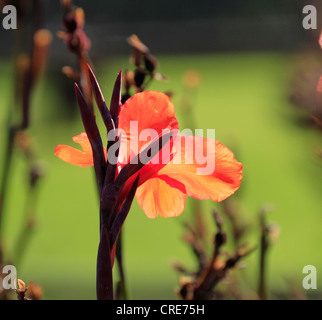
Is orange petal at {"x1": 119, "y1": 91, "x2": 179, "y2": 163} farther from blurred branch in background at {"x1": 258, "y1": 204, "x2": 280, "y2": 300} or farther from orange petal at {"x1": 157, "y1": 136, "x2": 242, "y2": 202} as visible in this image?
blurred branch in background at {"x1": 258, "y1": 204, "x2": 280, "y2": 300}

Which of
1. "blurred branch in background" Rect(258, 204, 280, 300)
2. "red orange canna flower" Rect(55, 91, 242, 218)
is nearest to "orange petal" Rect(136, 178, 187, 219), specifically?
"red orange canna flower" Rect(55, 91, 242, 218)

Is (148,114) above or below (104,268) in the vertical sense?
above

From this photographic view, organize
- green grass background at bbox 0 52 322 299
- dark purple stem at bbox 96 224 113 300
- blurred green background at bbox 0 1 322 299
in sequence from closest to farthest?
dark purple stem at bbox 96 224 113 300
blurred green background at bbox 0 1 322 299
green grass background at bbox 0 52 322 299

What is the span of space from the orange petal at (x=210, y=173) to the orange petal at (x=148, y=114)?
17 millimetres

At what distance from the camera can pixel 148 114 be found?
0.35 meters

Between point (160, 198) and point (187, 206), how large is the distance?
1.40 metres

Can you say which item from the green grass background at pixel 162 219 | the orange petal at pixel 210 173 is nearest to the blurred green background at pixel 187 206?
the green grass background at pixel 162 219

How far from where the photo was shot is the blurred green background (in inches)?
40.9

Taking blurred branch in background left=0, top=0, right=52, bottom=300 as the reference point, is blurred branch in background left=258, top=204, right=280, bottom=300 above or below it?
below

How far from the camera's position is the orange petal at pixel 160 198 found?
1.31 feet

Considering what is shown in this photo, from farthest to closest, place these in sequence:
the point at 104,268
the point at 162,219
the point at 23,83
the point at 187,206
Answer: the point at 162,219
the point at 187,206
the point at 23,83
the point at 104,268

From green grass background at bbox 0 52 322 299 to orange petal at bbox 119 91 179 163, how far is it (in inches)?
6.0

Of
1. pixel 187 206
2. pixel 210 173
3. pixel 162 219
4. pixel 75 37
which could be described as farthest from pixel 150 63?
pixel 162 219

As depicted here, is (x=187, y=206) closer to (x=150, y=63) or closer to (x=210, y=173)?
(x=150, y=63)
